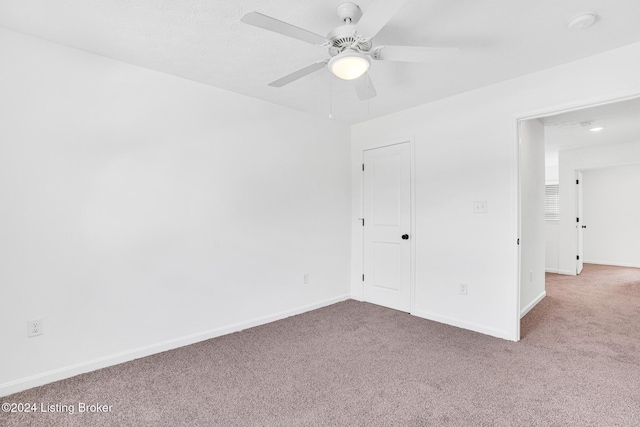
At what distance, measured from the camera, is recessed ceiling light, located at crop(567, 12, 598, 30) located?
1919 millimetres

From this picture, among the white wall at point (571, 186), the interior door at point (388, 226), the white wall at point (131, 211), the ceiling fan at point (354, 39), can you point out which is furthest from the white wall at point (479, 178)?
the white wall at point (571, 186)

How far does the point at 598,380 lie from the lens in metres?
2.20

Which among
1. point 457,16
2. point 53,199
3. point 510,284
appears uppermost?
point 457,16

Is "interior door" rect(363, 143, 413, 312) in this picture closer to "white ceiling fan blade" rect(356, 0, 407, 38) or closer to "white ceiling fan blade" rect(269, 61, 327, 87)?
"white ceiling fan blade" rect(269, 61, 327, 87)

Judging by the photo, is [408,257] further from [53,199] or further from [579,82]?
[53,199]

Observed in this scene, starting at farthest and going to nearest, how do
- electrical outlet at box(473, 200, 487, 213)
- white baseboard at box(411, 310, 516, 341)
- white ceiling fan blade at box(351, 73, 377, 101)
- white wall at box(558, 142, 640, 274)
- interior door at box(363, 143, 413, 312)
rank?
white wall at box(558, 142, 640, 274) < interior door at box(363, 143, 413, 312) < electrical outlet at box(473, 200, 487, 213) < white baseboard at box(411, 310, 516, 341) < white ceiling fan blade at box(351, 73, 377, 101)

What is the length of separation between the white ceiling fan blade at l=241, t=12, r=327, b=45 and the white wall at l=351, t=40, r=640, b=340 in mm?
2060

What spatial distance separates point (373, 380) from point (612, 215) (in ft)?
24.3

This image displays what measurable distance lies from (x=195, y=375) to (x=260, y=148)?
2.15 meters

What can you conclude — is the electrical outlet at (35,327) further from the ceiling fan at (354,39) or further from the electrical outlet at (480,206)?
the electrical outlet at (480,206)

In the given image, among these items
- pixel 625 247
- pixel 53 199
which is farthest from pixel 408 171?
pixel 625 247

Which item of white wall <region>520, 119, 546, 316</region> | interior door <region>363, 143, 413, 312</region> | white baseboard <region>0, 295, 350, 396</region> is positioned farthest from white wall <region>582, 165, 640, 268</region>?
white baseboard <region>0, 295, 350, 396</region>

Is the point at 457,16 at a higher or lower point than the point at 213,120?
higher

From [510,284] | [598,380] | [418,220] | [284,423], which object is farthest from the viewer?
[418,220]
